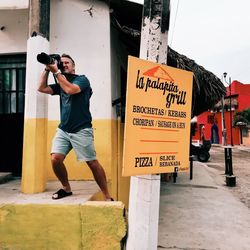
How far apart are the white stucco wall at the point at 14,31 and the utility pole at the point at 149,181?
10.8 ft

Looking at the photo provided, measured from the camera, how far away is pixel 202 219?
18.8 feet

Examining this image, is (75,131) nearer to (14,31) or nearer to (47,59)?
(47,59)

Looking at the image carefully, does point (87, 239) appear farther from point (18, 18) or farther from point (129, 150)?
point (18, 18)

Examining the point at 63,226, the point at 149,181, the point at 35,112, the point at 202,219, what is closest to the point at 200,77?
the point at 202,219

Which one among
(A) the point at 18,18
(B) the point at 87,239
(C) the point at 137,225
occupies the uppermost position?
(A) the point at 18,18

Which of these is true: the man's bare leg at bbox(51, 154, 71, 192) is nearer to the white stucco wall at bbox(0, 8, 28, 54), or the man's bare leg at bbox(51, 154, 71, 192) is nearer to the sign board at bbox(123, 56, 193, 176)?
the sign board at bbox(123, 56, 193, 176)

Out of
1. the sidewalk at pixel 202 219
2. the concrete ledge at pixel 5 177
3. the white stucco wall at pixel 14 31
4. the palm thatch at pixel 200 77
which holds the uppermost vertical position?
the white stucco wall at pixel 14 31

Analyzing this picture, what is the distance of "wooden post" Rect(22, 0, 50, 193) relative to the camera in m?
4.06

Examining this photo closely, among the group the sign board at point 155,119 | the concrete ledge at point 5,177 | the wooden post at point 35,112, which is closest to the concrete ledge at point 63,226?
the wooden post at point 35,112

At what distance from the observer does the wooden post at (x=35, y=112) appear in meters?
4.06

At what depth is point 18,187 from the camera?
4617mm

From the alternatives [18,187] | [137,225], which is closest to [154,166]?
[137,225]

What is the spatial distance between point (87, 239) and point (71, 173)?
1.86m

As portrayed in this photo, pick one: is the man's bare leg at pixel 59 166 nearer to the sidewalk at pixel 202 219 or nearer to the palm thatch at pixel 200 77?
the sidewalk at pixel 202 219
